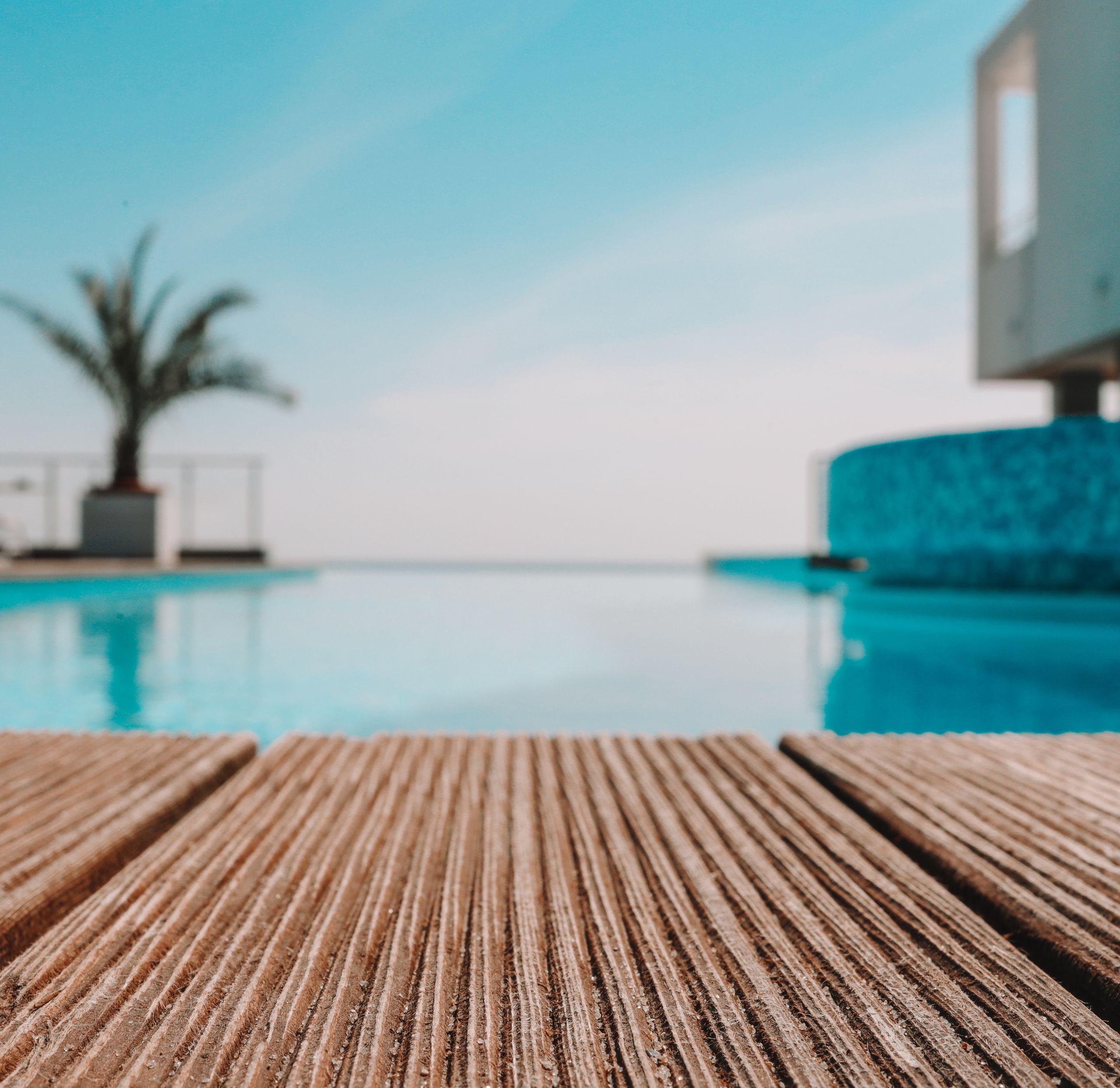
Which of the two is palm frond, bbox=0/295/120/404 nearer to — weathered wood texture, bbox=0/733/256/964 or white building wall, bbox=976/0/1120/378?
white building wall, bbox=976/0/1120/378

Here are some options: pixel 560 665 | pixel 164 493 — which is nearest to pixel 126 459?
pixel 164 493

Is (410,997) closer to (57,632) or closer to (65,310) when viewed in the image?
(57,632)

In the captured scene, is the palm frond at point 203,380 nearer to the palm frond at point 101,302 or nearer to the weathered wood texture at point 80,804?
the palm frond at point 101,302

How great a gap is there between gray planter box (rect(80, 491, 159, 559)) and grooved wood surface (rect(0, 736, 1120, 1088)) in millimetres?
11913

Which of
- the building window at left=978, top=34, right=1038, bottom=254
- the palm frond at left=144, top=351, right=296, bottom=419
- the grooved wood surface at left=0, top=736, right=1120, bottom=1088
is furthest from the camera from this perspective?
the palm frond at left=144, top=351, right=296, bottom=419

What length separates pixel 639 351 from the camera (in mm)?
13914

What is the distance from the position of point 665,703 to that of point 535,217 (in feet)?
32.4

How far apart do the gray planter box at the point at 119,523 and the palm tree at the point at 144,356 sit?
0.23 m

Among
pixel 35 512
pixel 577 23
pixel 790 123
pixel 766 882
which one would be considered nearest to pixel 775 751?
pixel 766 882

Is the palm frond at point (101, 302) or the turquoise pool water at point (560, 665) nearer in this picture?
the turquoise pool water at point (560, 665)

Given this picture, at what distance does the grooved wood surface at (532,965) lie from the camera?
0.54 m

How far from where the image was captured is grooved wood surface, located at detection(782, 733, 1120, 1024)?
0.70 m

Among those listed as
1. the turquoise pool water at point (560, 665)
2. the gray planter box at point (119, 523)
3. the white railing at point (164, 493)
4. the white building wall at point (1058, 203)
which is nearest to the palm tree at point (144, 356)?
the gray planter box at point (119, 523)

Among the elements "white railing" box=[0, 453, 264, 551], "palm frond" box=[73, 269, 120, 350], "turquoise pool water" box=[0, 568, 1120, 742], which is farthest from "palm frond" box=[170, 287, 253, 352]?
"turquoise pool water" box=[0, 568, 1120, 742]
